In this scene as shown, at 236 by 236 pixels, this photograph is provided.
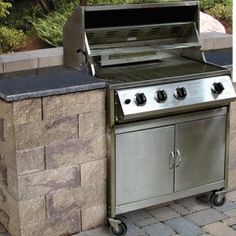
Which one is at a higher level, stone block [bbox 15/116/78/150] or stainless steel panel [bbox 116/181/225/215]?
stone block [bbox 15/116/78/150]

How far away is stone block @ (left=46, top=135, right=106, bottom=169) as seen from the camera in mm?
3281

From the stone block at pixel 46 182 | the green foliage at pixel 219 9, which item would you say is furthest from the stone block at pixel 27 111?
the green foliage at pixel 219 9

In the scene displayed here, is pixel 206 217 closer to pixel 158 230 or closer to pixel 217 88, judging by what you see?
pixel 158 230

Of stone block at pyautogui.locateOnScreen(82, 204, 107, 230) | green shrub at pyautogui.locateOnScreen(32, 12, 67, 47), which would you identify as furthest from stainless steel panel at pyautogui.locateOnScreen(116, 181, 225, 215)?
green shrub at pyautogui.locateOnScreen(32, 12, 67, 47)

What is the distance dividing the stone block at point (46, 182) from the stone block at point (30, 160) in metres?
0.03

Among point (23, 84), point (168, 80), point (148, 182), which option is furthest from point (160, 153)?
point (23, 84)

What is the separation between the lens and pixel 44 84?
10.8 feet

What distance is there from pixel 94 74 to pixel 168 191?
900 millimetres

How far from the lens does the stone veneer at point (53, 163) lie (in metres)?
3.18

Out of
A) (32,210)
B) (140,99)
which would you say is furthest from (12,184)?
(140,99)

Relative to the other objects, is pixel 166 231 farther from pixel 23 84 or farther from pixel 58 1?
pixel 58 1

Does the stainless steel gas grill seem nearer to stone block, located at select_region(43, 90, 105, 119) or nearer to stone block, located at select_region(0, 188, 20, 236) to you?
stone block, located at select_region(43, 90, 105, 119)

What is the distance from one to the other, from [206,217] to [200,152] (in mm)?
447

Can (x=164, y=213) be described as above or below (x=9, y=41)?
below
